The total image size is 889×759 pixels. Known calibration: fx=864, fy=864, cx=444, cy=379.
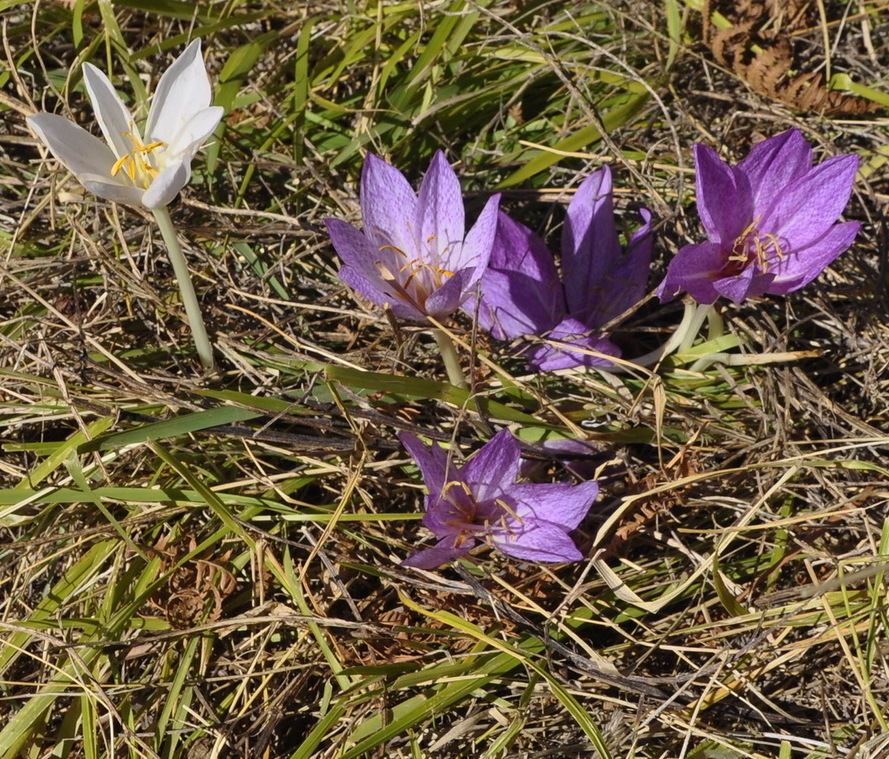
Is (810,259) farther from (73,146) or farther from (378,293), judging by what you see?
(73,146)

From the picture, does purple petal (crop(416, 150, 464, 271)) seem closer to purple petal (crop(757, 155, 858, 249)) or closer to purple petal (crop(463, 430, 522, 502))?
purple petal (crop(463, 430, 522, 502))

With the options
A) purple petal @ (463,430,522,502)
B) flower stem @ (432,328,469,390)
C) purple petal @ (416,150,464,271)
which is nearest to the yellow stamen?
purple petal @ (416,150,464,271)

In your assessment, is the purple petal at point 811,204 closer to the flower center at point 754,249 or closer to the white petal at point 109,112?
the flower center at point 754,249

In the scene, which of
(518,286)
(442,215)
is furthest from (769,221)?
(442,215)

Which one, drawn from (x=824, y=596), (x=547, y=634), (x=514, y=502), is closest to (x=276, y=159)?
(x=514, y=502)

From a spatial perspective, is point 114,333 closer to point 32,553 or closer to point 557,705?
point 32,553

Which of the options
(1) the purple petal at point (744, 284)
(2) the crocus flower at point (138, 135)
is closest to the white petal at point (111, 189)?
(2) the crocus flower at point (138, 135)
